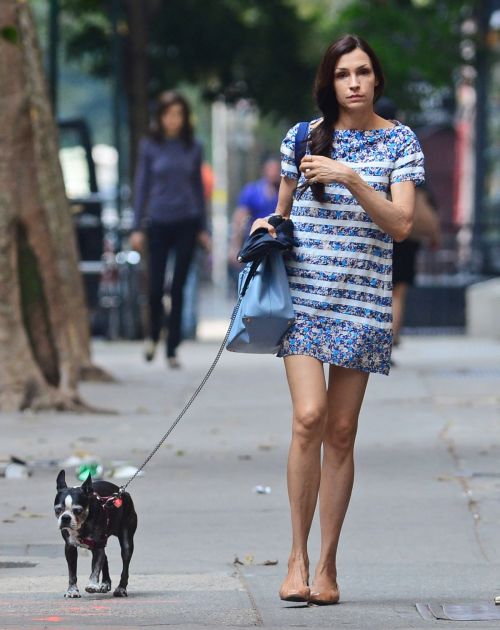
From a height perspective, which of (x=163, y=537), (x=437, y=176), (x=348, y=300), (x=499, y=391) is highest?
(x=348, y=300)

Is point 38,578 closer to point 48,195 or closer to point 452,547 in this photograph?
point 452,547

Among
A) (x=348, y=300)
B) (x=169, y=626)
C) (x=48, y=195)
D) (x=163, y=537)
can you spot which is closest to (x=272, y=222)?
(x=348, y=300)

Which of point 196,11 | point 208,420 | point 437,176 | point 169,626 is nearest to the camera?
point 169,626

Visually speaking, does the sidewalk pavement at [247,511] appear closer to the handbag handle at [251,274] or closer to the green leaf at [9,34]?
the handbag handle at [251,274]

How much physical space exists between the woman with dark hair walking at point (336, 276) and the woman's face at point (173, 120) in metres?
7.61

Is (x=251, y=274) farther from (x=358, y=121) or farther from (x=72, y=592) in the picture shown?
(x=72, y=592)

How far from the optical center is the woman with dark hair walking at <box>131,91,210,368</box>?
1356cm

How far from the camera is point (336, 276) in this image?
18.4 ft

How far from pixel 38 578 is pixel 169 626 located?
0.95 m

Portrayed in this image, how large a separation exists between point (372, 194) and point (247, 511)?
2399 millimetres

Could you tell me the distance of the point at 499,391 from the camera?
1239cm

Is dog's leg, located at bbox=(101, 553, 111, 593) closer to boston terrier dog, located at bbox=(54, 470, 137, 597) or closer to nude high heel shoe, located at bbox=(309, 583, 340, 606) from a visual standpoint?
boston terrier dog, located at bbox=(54, 470, 137, 597)

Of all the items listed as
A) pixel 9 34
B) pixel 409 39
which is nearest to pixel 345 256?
pixel 9 34

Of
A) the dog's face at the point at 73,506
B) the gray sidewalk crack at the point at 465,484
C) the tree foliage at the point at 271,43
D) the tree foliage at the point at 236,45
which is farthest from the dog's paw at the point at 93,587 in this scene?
the tree foliage at the point at 236,45
